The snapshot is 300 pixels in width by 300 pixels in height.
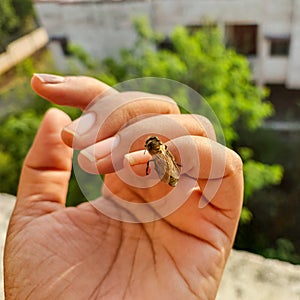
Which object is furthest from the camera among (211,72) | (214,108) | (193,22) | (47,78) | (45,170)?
(193,22)

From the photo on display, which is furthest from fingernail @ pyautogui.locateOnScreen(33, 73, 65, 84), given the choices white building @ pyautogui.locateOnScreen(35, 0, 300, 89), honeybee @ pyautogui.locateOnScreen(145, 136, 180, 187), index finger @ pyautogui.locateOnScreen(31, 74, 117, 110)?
white building @ pyautogui.locateOnScreen(35, 0, 300, 89)

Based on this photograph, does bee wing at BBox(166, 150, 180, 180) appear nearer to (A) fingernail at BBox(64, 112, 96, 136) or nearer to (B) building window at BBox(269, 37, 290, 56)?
(A) fingernail at BBox(64, 112, 96, 136)

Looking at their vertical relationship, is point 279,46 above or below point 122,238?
below

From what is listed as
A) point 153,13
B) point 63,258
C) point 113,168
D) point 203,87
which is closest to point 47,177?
point 63,258

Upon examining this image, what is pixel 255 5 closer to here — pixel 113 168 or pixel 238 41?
pixel 238 41

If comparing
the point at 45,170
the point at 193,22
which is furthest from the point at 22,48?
the point at 45,170

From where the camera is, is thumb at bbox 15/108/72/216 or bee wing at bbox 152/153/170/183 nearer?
bee wing at bbox 152/153/170/183

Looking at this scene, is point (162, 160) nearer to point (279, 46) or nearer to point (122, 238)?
point (122, 238)

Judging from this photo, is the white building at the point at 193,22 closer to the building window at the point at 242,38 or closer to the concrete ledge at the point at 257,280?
the building window at the point at 242,38
